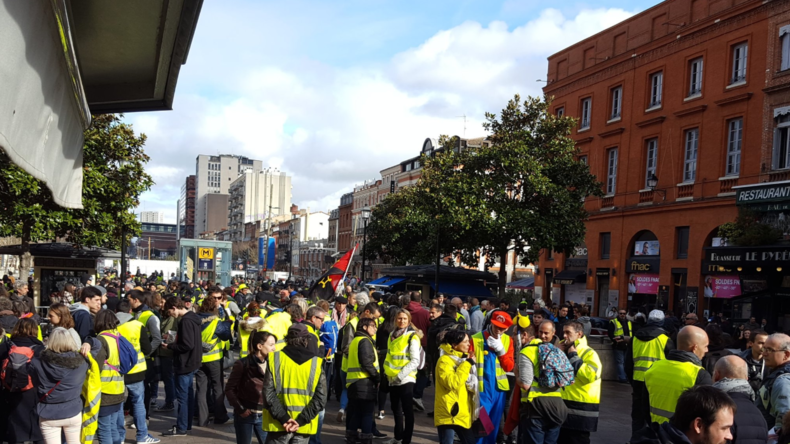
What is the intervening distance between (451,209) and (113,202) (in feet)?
40.9

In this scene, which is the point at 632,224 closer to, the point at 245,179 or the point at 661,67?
the point at 661,67

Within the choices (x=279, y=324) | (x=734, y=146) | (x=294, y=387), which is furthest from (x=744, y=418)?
(x=734, y=146)

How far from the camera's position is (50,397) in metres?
6.67

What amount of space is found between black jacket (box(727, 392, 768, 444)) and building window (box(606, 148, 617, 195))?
31611 mm

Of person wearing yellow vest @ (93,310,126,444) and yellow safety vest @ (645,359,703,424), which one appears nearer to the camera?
yellow safety vest @ (645,359,703,424)

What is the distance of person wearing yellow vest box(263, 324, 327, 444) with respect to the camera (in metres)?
6.27

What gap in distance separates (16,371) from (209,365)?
10.8 feet

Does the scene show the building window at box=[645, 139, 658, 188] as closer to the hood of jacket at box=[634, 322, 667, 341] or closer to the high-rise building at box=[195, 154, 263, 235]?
the hood of jacket at box=[634, 322, 667, 341]

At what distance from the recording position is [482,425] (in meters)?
7.48

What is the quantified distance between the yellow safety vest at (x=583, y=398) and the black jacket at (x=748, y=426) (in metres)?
2.94

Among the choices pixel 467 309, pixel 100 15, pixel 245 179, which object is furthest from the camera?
pixel 245 179

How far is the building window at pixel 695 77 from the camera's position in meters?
29.5

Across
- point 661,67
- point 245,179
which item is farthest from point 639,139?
point 245,179

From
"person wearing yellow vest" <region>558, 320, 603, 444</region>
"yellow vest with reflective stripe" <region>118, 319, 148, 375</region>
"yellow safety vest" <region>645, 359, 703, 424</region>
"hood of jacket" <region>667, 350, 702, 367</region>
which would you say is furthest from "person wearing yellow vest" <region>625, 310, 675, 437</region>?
"yellow vest with reflective stripe" <region>118, 319, 148, 375</region>
